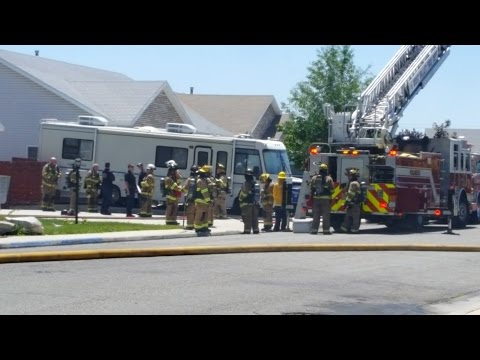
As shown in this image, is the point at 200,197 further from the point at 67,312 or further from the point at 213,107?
the point at 213,107

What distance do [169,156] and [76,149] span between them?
10.4 feet

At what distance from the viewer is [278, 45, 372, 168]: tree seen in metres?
41.9

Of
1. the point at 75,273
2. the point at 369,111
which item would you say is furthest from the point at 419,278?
the point at 369,111

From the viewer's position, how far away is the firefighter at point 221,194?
28.1 meters

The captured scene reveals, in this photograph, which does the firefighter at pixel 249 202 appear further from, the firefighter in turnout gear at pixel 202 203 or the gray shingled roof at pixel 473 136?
the gray shingled roof at pixel 473 136

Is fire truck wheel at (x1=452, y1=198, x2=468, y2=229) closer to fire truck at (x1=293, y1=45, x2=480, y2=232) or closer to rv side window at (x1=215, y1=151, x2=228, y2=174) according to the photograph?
fire truck at (x1=293, y1=45, x2=480, y2=232)

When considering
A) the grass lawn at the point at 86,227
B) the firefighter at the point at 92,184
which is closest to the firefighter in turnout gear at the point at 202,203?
the grass lawn at the point at 86,227

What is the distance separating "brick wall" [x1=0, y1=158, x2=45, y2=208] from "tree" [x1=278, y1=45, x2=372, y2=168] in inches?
555

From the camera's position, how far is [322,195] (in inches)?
968

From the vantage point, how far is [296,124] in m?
42.7

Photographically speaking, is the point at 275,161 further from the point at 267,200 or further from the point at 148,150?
the point at 267,200

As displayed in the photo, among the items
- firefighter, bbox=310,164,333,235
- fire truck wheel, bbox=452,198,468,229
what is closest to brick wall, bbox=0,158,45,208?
firefighter, bbox=310,164,333,235

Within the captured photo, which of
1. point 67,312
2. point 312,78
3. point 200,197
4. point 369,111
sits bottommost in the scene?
point 67,312
